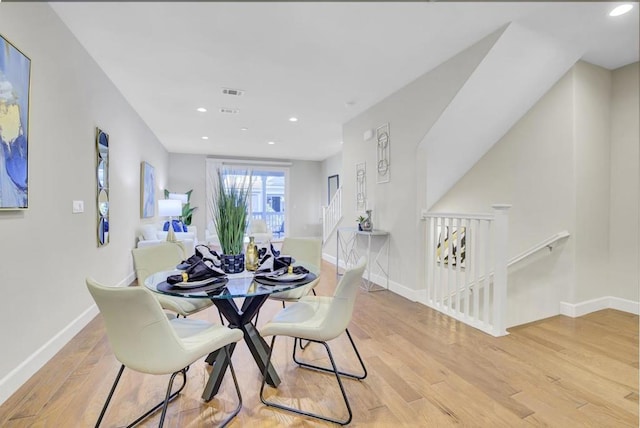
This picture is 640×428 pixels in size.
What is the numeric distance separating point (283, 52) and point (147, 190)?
4786mm

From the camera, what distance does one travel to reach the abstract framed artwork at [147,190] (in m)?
4.72

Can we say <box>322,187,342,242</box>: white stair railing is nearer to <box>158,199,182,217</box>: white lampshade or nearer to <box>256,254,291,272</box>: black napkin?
<box>158,199,182,217</box>: white lampshade

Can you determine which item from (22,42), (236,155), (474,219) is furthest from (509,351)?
(236,155)

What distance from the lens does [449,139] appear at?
328 centimetres

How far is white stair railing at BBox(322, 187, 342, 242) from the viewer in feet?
18.3

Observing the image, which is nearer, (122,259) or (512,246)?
(512,246)

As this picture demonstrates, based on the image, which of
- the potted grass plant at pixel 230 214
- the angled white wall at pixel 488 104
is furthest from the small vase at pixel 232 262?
the angled white wall at pixel 488 104

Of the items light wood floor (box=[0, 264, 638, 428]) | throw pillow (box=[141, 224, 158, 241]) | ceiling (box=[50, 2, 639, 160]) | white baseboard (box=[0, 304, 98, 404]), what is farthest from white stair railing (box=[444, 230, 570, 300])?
throw pillow (box=[141, 224, 158, 241])

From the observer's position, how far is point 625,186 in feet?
9.75

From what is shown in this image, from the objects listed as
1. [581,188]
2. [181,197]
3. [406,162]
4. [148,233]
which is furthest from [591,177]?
[181,197]

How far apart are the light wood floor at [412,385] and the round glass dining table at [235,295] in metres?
0.13

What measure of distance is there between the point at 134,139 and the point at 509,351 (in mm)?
4912

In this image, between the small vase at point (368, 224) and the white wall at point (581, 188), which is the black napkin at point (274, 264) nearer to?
Result: the small vase at point (368, 224)

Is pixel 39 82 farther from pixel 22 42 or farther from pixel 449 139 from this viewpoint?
pixel 449 139
